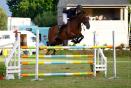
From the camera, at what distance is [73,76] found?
74.2 feet

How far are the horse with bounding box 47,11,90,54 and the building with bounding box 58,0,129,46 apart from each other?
35545 mm

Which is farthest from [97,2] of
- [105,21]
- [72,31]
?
[72,31]

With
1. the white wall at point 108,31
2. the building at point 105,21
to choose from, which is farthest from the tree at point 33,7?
the white wall at point 108,31

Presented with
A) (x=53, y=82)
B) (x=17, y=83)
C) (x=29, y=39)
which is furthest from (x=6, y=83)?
(x=29, y=39)

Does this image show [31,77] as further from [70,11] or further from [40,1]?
[40,1]

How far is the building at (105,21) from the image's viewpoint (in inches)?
2557

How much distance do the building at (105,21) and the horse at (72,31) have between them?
117 feet

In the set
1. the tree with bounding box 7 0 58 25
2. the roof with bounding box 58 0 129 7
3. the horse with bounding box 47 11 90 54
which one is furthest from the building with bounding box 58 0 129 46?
the tree with bounding box 7 0 58 25

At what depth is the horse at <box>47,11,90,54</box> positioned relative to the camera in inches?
1043

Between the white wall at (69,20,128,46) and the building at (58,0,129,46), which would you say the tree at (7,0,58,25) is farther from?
the white wall at (69,20,128,46)

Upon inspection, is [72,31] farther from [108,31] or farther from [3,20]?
[3,20]

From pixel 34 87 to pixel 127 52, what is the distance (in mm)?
31976

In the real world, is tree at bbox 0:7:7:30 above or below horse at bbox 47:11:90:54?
above

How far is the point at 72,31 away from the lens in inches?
1068
